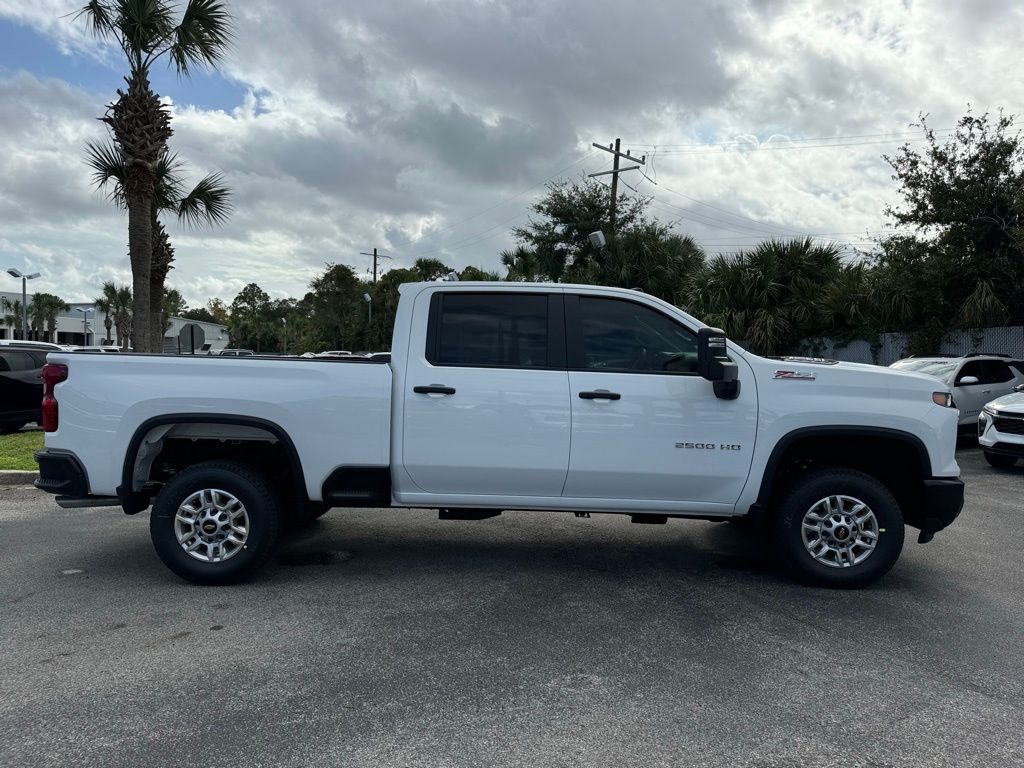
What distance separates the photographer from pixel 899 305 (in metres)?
17.5

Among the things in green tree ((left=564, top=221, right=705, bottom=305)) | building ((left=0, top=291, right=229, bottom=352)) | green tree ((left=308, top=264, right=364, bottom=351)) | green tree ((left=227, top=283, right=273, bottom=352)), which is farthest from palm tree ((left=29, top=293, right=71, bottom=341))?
green tree ((left=564, top=221, right=705, bottom=305))

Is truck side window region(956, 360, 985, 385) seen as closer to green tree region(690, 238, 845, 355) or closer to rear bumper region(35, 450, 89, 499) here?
green tree region(690, 238, 845, 355)

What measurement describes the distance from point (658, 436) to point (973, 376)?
35.2ft

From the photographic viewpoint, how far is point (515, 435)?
4.77 meters

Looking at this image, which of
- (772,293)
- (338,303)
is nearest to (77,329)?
(338,303)

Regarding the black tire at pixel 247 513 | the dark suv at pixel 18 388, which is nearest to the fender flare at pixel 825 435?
the black tire at pixel 247 513

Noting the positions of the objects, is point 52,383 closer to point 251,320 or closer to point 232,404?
point 232,404

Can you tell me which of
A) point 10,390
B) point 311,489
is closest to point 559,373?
point 311,489

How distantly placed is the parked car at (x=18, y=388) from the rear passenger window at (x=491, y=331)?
35.2 feet

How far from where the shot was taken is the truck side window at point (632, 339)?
4.89 metres

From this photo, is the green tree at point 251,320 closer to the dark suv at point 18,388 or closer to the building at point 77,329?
the building at point 77,329

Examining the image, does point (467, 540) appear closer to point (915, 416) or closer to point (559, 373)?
point (559, 373)

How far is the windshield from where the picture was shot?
12719 millimetres

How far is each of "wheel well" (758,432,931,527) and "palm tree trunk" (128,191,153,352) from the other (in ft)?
41.1
